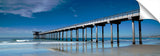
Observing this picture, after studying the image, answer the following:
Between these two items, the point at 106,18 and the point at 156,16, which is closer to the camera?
the point at 156,16

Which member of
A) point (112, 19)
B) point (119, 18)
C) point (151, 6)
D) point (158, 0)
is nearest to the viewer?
point (158, 0)

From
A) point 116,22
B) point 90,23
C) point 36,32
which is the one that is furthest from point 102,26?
point 36,32

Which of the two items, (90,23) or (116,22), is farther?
(90,23)

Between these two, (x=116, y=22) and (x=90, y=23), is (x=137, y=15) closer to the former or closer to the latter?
(x=116, y=22)

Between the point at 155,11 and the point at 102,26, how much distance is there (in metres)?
24.7

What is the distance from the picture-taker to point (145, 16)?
2.19 meters

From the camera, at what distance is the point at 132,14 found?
17.5 meters

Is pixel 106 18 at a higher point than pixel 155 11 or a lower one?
higher

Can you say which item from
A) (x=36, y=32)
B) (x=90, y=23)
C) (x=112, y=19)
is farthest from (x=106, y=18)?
(x=36, y=32)

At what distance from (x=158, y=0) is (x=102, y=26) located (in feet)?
81.3

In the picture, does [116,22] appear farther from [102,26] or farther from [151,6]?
[151,6]

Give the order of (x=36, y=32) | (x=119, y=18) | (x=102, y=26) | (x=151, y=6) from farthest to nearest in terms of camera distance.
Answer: (x=36, y=32), (x=102, y=26), (x=119, y=18), (x=151, y=6)

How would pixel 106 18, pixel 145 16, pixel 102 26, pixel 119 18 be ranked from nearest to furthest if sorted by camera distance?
pixel 145 16
pixel 119 18
pixel 106 18
pixel 102 26

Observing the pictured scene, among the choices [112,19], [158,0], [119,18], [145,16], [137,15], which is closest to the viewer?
[158,0]
